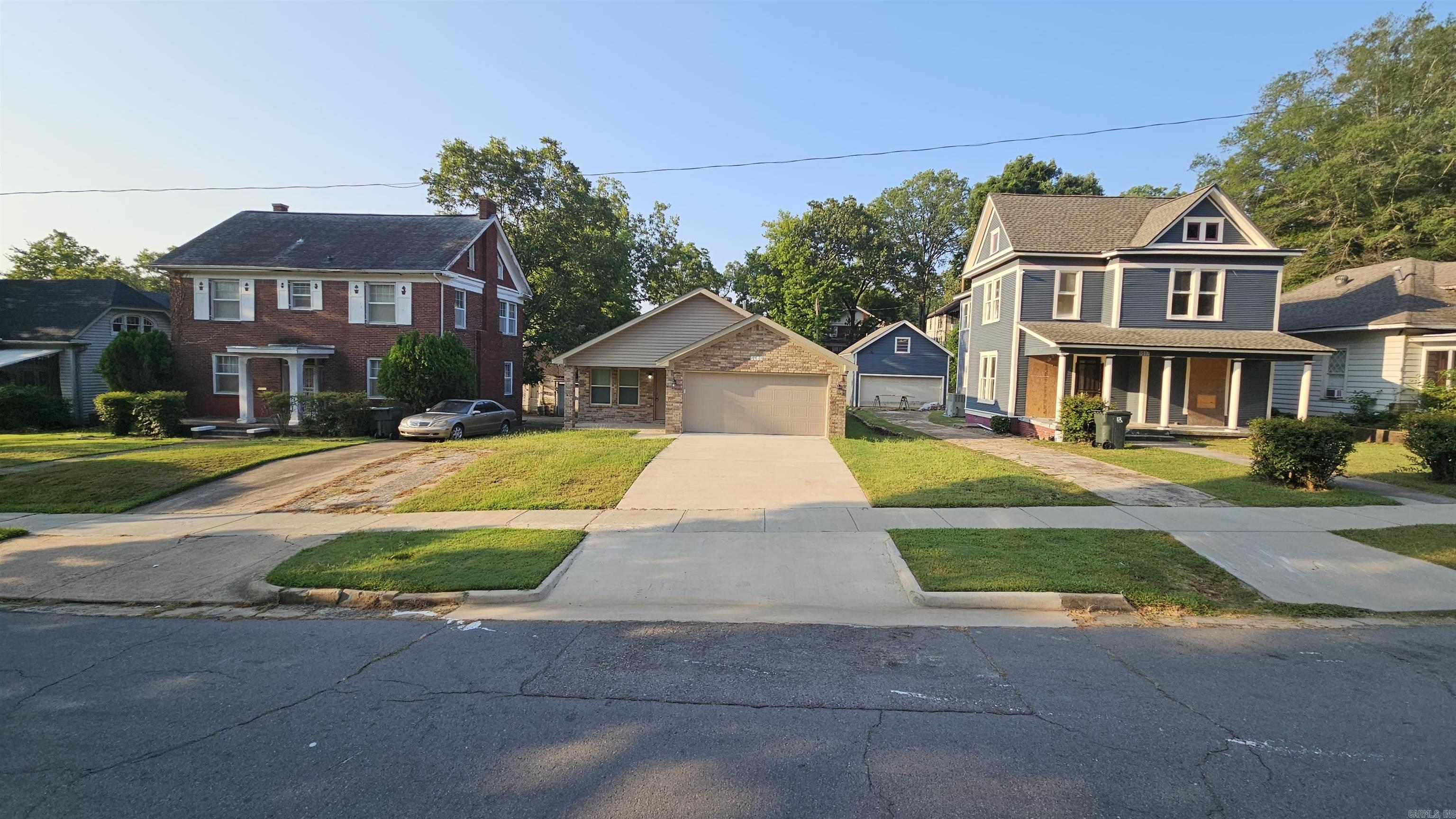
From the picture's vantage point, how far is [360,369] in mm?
23938

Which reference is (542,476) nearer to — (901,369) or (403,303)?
(403,303)

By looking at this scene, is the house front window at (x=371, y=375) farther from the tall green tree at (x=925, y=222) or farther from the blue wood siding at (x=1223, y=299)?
the tall green tree at (x=925, y=222)

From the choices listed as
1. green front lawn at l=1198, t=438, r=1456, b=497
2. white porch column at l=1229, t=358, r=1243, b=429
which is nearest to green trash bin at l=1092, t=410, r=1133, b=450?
green front lawn at l=1198, t=438, r=1456, b=497

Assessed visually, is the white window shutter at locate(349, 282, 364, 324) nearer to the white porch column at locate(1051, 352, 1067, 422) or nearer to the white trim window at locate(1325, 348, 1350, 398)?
the white porch column at locate(1051, 352, 1067, 422)

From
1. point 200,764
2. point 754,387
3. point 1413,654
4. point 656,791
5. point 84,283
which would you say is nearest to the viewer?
point 656,791

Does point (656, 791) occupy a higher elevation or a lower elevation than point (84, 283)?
lower

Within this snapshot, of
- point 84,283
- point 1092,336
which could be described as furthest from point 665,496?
point 84,283

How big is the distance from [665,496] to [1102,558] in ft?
21.4

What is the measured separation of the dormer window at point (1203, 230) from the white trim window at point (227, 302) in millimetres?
34084

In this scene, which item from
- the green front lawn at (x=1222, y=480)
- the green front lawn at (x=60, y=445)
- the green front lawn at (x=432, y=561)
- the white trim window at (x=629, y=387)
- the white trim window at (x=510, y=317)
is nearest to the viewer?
the green front lawn at (x=432, y=561)

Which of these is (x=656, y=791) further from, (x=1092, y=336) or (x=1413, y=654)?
(x=1092, y=336)

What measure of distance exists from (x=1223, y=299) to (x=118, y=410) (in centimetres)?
3634

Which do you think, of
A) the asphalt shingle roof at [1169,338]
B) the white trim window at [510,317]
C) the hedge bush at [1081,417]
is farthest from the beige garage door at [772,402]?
the white trim window at [510,317]

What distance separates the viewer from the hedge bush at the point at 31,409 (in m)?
21.0
